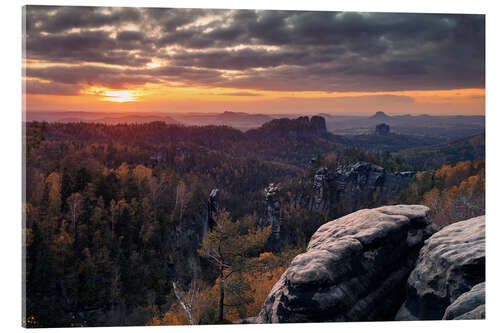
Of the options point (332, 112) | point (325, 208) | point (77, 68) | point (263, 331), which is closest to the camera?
point (263, 331)

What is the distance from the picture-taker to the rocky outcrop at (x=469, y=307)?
18.7 ft

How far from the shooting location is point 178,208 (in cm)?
1046

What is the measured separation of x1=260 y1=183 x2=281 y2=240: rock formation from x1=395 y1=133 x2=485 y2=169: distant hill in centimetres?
376

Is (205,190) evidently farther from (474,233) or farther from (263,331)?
(474,233)

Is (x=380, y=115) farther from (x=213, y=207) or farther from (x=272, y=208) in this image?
(x=213, y=207)

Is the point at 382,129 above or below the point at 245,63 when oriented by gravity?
below

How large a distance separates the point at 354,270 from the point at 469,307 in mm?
1883

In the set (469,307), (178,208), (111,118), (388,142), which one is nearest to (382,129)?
(388,142)

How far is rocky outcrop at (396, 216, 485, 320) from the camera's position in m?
6.11

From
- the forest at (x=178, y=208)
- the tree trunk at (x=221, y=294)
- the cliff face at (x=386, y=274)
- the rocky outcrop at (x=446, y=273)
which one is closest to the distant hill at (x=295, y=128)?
the forest at (x=178, y=208)

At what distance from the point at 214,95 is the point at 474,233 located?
6391mm

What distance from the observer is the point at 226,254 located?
826 cm

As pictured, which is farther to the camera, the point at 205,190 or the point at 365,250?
the point at 205,190
